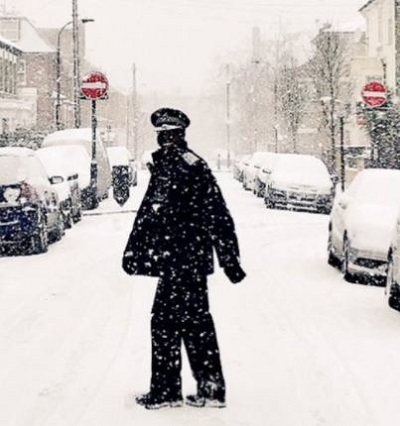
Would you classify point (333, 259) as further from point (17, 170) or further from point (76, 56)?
point (76, 56)

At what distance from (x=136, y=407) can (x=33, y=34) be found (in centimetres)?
7475

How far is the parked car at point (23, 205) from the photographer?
50.5ft

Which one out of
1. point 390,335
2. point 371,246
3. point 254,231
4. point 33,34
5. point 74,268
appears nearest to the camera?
point 390,335

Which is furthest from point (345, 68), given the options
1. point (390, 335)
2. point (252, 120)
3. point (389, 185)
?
point (390, 335)

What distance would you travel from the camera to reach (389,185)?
13.9 metres

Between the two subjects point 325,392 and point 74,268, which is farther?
point 74,268

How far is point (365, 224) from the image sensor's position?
12.6 metres

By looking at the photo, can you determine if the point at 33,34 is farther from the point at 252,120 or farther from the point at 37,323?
the point at 37,323

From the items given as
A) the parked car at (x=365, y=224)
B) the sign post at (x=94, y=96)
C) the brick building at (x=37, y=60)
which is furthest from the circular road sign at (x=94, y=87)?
the brick building at (x=37, y=60)

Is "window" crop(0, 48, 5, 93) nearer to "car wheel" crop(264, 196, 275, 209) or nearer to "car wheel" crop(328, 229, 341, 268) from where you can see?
"car wheel" crop(264, 196, 275, 209)

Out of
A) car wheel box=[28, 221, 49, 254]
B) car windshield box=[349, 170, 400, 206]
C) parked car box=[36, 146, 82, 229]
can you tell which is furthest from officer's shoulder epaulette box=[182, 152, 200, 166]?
parked car box=[36, 146, 82, 229]

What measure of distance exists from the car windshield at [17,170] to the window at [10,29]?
6368 centimetres

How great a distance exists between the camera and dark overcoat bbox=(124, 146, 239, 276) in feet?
20.5

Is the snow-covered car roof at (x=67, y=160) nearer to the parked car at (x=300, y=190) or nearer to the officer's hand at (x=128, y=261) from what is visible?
the parked car at (x=300, y=190)
